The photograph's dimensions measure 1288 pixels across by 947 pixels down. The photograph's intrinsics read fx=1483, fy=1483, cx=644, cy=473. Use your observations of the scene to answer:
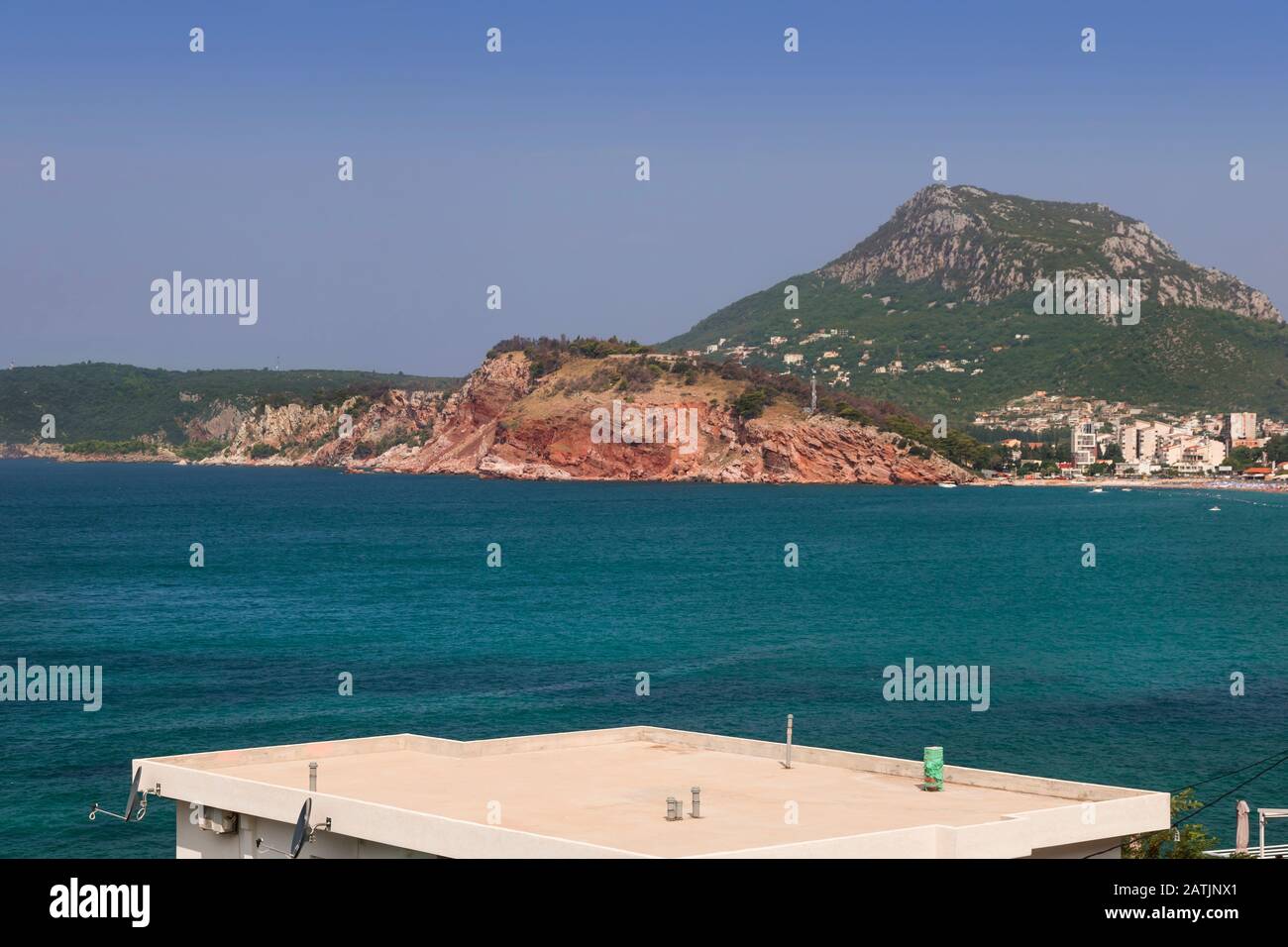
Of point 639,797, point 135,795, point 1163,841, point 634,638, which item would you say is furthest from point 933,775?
point 634,638

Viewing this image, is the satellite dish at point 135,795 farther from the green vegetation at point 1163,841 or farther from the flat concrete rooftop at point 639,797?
the green vegetation at point 1163,841

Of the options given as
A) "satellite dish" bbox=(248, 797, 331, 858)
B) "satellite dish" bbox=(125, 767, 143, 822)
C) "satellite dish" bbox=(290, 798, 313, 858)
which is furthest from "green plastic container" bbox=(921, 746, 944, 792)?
"satellite dish" bbox=(125, 767, 143, 822)

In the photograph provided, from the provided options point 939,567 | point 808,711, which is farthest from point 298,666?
point 939,567

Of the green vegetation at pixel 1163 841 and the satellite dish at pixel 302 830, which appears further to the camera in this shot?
the green vegetation at pixel 1163 841

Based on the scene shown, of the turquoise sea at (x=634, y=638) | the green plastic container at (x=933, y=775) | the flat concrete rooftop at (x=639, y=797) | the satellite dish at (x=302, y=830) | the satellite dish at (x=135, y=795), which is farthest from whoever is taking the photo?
the turquoise sea at (x=634, y=638)

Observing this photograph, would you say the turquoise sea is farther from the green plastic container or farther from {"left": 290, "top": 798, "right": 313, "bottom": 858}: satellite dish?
the green plastic container

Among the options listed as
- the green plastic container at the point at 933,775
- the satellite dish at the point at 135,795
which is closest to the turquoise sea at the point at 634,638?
the satellite dish at the point at 135,795

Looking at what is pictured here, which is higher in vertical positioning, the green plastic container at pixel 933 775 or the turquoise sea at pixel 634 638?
the green plastic container at pixel 933 775

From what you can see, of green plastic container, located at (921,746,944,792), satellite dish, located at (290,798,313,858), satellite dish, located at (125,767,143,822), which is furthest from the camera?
green plastic container, located at (921,746,944,792)
